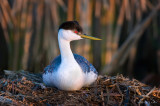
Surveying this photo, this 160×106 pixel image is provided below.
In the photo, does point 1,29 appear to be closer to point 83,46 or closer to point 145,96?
point 83,46

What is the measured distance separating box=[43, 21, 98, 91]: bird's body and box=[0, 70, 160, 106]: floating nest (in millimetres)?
100

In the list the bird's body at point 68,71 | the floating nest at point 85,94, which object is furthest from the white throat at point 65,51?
the floating nest at point 85,94

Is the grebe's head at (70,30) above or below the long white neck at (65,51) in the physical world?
above

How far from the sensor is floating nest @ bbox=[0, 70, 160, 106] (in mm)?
3439

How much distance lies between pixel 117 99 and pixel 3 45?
5.39m

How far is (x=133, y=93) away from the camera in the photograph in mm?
3748

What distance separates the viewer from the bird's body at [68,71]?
12.6ft

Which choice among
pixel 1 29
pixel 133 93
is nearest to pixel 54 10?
pixel 1 29

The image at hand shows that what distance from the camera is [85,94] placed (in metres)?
3.64

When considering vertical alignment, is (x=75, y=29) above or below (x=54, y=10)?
below

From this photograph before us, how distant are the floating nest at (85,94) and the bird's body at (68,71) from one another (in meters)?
0.10

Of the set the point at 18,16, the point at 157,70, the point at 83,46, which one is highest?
the point at 18,16

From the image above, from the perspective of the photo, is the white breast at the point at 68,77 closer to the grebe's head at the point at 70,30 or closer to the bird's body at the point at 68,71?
the bird's body at the point at 68,71

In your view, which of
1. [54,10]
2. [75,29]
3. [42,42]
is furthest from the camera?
[42,42]
